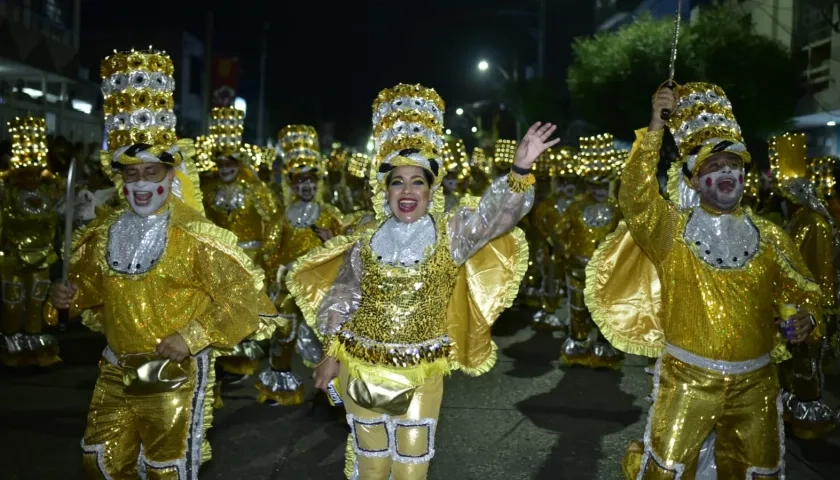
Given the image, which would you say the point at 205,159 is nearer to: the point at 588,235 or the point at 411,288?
the point at 588,235

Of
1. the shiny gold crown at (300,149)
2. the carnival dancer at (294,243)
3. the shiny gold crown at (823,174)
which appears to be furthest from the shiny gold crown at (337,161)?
the shiny gold crown at (823,174)

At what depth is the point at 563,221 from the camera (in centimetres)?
1035

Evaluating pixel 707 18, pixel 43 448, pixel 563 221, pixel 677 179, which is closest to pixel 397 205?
pixel 677 179

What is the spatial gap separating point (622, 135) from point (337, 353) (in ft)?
79.4

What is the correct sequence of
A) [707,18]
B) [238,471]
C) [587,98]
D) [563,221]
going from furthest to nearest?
1. [587,98]
2. [707,18]
3. [563,221]
4. [238,471]

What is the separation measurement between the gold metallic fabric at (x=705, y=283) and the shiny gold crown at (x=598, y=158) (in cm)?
483

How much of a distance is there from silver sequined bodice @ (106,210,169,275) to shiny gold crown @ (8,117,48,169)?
521 cm

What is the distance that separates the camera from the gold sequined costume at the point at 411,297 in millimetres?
4246

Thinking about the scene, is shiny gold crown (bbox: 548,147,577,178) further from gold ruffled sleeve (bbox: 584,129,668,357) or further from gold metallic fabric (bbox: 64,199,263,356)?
gold metallic fabric (bbox: 64,199,263,356)

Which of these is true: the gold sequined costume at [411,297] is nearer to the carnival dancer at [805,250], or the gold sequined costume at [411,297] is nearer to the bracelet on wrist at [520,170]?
the bracelet on wrist at [520,170]

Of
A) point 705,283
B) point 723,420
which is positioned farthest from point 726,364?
point 705,283

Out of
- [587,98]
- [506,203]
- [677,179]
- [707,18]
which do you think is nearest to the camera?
[506,203]

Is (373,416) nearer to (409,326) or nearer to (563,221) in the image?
(409,326)

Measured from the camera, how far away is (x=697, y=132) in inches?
182
